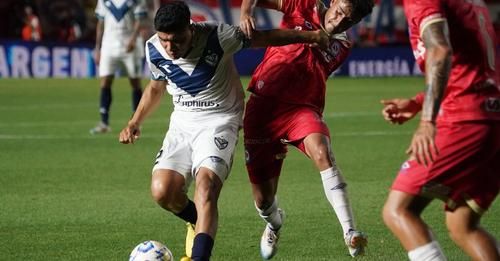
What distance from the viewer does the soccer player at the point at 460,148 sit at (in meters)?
5.90

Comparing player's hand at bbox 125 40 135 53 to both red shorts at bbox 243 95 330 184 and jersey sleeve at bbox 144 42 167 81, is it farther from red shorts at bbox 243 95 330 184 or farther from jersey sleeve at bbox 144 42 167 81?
jersey sleeve at bbox 144 42 167 81

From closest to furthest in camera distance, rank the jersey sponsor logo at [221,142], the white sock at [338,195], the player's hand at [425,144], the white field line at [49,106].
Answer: the player's hand at [425,144] → the jersey sponsor logo at [221,142] → the white sock at [338,195] → the white field line at [49,106]

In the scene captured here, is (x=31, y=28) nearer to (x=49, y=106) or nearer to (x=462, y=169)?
Result: (x=49, y=106)

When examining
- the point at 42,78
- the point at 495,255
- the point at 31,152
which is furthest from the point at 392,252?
the point at 42,78

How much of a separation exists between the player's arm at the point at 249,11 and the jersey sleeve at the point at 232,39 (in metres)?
0.04

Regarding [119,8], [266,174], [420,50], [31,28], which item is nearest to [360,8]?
[266,174]

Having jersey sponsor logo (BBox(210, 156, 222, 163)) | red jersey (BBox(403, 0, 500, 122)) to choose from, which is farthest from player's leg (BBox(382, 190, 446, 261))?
jersey sponsor logo (BBox(210, 156, 222, 163))

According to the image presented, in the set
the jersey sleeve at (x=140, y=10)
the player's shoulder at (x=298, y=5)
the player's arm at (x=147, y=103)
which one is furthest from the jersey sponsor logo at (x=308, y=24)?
the jersey sleeve at (x=140, y=10)

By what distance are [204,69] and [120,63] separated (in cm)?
1044

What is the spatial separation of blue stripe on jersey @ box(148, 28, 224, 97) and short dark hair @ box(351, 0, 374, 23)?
3.72ft

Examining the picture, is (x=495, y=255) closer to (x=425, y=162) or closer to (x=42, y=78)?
(x=425, y=162)

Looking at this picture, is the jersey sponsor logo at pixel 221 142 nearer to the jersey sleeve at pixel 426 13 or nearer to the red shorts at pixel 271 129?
the red shorts at pixel 271 129

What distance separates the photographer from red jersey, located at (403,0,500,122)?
234 inches

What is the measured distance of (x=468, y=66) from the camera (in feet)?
19.6
